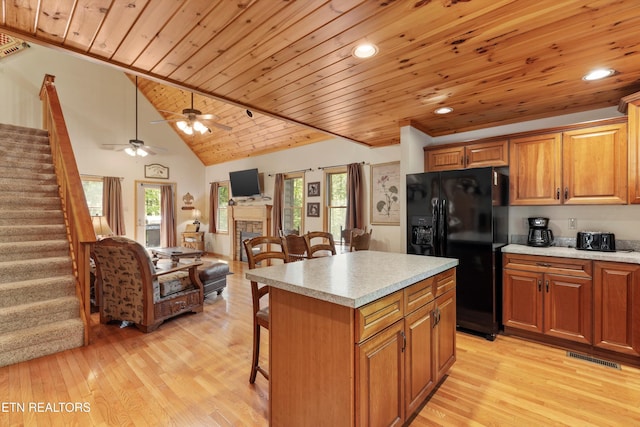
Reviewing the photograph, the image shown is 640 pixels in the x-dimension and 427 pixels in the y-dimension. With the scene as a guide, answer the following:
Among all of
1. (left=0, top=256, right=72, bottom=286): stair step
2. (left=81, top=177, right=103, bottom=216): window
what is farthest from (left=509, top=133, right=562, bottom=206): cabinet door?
(left=81, top=177, right=103, bottom=216): window

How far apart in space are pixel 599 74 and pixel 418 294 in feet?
7.86

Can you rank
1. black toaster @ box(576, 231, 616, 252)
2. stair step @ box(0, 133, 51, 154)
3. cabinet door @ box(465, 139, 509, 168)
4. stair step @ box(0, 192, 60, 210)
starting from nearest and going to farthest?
black toaster @ box(576, 231, 616, 252) → cabinet door @ box(465, 139, 509, 168) → stair step @ box(0, 192, 60, 210) → stair step @ box(0, 133, 51, 154)

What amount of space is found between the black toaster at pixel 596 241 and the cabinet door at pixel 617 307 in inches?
15.1

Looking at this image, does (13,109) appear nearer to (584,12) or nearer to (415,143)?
(415,143)

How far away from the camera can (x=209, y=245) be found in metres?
9.06

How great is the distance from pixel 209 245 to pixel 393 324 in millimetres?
8314

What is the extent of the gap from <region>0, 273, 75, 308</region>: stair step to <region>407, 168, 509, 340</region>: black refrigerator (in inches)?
151

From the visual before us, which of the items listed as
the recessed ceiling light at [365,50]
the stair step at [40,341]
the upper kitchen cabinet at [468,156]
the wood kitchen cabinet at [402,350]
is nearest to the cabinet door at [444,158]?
the upper kitchen cabinet at [468,156]

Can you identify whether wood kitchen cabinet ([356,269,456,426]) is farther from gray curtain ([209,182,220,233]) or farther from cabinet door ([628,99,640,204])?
gray curtain ([209,182,220,233])

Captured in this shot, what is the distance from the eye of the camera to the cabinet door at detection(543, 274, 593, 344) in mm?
2762

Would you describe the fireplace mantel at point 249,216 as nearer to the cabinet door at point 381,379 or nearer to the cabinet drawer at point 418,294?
the cabinet drawer at point 418,294

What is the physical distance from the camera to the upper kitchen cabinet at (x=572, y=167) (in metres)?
2.84

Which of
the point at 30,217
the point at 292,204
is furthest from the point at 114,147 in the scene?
the point at 292,204

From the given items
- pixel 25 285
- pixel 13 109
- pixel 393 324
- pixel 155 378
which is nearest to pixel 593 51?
pixel 393 324
